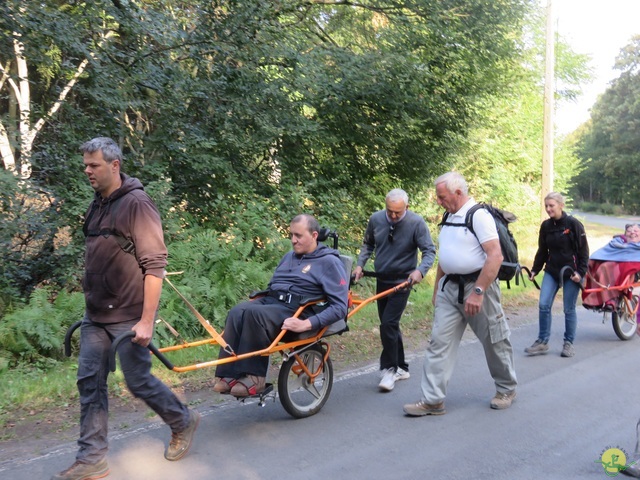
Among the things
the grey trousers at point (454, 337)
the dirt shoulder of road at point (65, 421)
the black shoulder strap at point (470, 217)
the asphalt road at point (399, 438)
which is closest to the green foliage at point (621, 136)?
the asphalt road at point (399, 438)

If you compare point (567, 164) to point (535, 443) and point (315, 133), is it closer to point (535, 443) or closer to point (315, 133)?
point (315, 133)

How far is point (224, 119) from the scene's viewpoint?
425 inches

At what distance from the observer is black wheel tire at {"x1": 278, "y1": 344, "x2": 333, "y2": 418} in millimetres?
5602

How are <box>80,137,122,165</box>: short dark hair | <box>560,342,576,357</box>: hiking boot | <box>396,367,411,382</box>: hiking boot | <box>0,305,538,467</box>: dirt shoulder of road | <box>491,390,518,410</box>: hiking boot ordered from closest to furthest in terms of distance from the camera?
<box>80,137,122,165</box>: short dark hair
<box>0,305,538,467</box>: dirt shoulder of road
<box>491,390,518,410</box>: hiking boot
<box>396,367,411,382</box>: hiking boot
<box>560,342,576,357</box>: hiking boot

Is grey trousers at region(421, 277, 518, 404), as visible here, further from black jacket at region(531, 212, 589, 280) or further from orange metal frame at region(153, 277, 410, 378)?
black jacket at region(531, 212, 589, 280)

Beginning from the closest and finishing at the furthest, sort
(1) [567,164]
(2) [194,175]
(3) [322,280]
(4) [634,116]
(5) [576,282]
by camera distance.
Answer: (3) [322,280] → (5) [576,282] → (2) [194,175] → (1) [567,164] → (4) [634,116]

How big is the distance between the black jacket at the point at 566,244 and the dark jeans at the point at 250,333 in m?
4.44

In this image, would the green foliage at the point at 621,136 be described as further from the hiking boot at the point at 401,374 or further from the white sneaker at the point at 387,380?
the white sneaker at the point at 387,380

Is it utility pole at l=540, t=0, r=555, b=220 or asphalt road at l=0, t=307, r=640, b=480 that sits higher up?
utility pole at l=540, t=0, r=555, b=220

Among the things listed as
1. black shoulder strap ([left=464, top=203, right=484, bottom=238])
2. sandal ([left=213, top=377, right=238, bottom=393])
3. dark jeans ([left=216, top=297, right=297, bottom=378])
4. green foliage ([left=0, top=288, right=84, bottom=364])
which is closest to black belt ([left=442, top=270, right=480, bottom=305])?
black shoulder strap ([left=464, top=203, right=484, bottom=238])

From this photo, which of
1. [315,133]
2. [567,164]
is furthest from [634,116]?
[315,133]

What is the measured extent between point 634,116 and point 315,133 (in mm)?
61250

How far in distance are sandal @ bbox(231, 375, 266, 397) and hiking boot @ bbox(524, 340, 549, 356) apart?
4.36m

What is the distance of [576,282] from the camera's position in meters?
8.38
